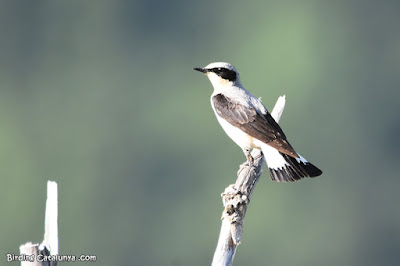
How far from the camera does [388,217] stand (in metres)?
41.4

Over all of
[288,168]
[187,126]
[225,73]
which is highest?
[187,126]

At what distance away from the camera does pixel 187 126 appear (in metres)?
44.9

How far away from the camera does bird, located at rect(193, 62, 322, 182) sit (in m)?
5.62

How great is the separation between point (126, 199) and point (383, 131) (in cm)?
1172

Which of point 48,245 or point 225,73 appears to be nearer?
point 48,245

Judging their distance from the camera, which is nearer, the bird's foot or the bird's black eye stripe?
the bird's foot

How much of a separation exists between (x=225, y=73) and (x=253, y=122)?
1.54 ft

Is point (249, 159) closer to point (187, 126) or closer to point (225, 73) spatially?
point (225, 73)

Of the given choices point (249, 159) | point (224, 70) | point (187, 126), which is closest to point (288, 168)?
point (249, 159)

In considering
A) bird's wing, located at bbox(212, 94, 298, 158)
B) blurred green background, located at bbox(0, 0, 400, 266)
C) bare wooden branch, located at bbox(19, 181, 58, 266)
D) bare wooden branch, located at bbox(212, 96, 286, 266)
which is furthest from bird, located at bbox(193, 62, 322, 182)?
blurred green background, located at bbox(0, 0, 400, 266)

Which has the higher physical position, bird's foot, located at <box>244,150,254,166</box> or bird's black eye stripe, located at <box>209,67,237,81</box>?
bird's black eye stripe, located at <box>209,67,237,81</box>

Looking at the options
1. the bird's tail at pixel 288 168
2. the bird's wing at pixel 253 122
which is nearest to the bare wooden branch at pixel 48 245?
the bird's tail at pixel 288 168

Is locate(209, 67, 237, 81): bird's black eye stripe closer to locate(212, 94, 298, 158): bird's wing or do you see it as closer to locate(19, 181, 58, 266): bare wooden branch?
locate(212, 94, 298, 158): bird's wing

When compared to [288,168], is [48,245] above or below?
below
